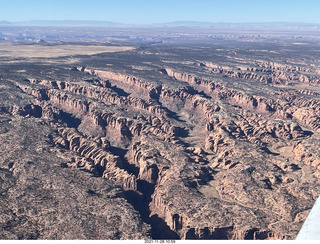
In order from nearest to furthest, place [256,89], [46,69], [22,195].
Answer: [22,195] → [256,89] → [46,69]

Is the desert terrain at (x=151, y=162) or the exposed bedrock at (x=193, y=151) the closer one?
the desert terrain at (x=151, y=162)

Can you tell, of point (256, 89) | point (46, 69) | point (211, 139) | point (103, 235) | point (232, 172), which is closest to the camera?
point (103, 235)

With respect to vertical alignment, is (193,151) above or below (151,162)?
below

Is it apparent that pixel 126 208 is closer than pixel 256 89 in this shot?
Yes

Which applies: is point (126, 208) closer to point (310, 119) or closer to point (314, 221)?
point (314, 221)

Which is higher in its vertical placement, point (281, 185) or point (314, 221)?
point (314, 221)

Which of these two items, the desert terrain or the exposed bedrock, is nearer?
the desert terrain

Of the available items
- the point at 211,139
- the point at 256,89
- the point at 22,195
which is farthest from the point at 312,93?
the point at 22,195

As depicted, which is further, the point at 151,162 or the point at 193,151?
the point at 193,151
